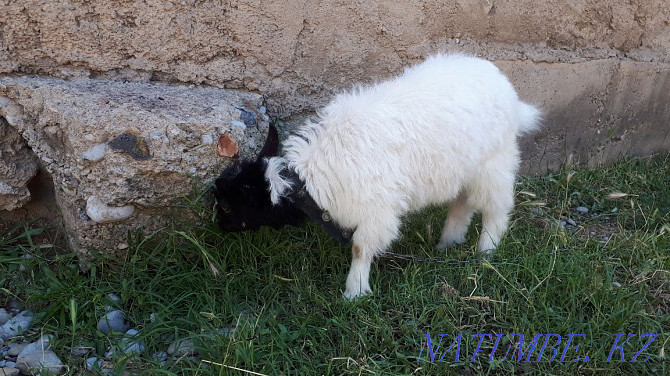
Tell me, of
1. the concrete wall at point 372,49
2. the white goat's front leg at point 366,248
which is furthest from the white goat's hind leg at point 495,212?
the concrete wall at point 372,49

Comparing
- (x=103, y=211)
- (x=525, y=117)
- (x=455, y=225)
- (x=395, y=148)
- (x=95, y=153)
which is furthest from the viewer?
(x=455, y=225)

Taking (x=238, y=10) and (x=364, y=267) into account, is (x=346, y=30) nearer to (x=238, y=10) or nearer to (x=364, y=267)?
(x=238, y=10)

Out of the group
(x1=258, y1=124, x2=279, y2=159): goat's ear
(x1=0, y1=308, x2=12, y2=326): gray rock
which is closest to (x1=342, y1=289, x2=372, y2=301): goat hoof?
(x1=258, y1=124, x2=279, y2=159): goat's ear

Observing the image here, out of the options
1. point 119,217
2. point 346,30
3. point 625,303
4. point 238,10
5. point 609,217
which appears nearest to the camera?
point 625,303

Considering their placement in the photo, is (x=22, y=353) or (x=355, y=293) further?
(x=355, y=293)

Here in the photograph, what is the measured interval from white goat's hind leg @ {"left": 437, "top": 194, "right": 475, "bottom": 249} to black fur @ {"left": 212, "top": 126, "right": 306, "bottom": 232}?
98 centimetres

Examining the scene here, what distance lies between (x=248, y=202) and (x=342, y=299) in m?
0.66

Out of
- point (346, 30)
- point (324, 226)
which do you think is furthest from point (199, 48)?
point (324, 226)

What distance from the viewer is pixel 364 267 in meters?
3.09

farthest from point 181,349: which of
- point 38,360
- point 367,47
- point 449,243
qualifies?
point 367,47

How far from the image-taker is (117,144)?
9.91ft

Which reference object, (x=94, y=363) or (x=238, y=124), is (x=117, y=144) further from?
(x=94, y=363)

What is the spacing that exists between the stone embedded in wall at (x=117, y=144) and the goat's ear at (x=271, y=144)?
97 millimetres

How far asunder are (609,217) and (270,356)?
2661 mm
